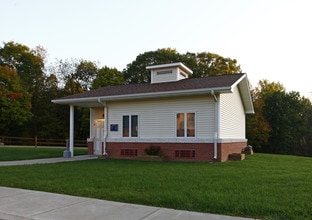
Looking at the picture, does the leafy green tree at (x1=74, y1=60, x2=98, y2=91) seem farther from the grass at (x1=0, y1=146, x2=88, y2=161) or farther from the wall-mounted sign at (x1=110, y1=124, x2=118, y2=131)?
the wall-mounted sign at (x1=110, y1=124, x2=118, y2=131)

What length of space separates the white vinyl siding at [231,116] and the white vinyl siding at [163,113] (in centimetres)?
87

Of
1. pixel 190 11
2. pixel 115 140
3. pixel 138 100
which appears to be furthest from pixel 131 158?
pixel 190 11

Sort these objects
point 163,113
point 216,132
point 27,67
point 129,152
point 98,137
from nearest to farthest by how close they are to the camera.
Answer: point 216,132 < point 163,113 < point 129,152 < point 98,137 < point 27,67

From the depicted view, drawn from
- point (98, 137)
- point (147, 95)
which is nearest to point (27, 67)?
point (98, 137)

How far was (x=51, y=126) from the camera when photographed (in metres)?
36.9

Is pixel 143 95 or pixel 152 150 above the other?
pixel 143 95

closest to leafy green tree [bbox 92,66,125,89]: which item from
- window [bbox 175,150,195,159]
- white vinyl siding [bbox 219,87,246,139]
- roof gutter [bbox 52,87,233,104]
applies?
roof gutter [bbox 52,87,233,104]

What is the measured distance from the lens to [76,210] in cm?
544

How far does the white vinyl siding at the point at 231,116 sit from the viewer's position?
573 inches

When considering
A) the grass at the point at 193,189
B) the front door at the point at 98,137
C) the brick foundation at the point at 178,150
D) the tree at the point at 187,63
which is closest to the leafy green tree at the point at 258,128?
the tree at the point at 187,63

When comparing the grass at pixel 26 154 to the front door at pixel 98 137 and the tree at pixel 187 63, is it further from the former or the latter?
the tree at pixel 187 63

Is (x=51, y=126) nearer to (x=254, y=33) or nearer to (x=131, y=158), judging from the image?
(x=131, y=158)

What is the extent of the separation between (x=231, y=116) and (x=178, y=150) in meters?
3.86

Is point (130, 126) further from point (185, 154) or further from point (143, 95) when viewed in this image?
point (185, 154)
